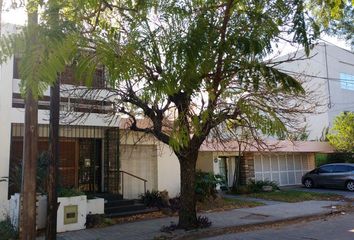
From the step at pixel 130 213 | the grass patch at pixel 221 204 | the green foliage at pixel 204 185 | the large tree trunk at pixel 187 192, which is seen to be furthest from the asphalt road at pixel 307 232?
the green foliage at pixel 204 185

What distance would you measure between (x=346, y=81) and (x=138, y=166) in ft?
81.7

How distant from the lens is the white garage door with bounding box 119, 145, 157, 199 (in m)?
17.8

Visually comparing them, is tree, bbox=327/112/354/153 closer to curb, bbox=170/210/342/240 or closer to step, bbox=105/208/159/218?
curb, bbox=170/210/342/240

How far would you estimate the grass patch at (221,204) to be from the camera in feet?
54.0

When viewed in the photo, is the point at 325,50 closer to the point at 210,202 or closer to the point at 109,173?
the point at 210,202

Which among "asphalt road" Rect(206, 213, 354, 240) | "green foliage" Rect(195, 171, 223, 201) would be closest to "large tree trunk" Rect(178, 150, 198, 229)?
"asphalt road" Rect(206, 213, 354, 240)

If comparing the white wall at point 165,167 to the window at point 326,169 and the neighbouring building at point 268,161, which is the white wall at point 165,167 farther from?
the window at point 326,169

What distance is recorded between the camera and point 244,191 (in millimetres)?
22281

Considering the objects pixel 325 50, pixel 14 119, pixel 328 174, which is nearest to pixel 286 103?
pixel 14 119

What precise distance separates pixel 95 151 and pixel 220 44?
1126 centimetres

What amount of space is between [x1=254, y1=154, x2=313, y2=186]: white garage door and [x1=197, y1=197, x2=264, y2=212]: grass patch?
8034mm

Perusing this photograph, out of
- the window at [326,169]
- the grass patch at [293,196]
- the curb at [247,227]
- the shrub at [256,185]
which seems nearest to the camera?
the curb at [247,227]

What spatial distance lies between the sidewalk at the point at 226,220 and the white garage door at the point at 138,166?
3850 mm

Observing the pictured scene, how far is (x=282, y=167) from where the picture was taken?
2802 centimetres
